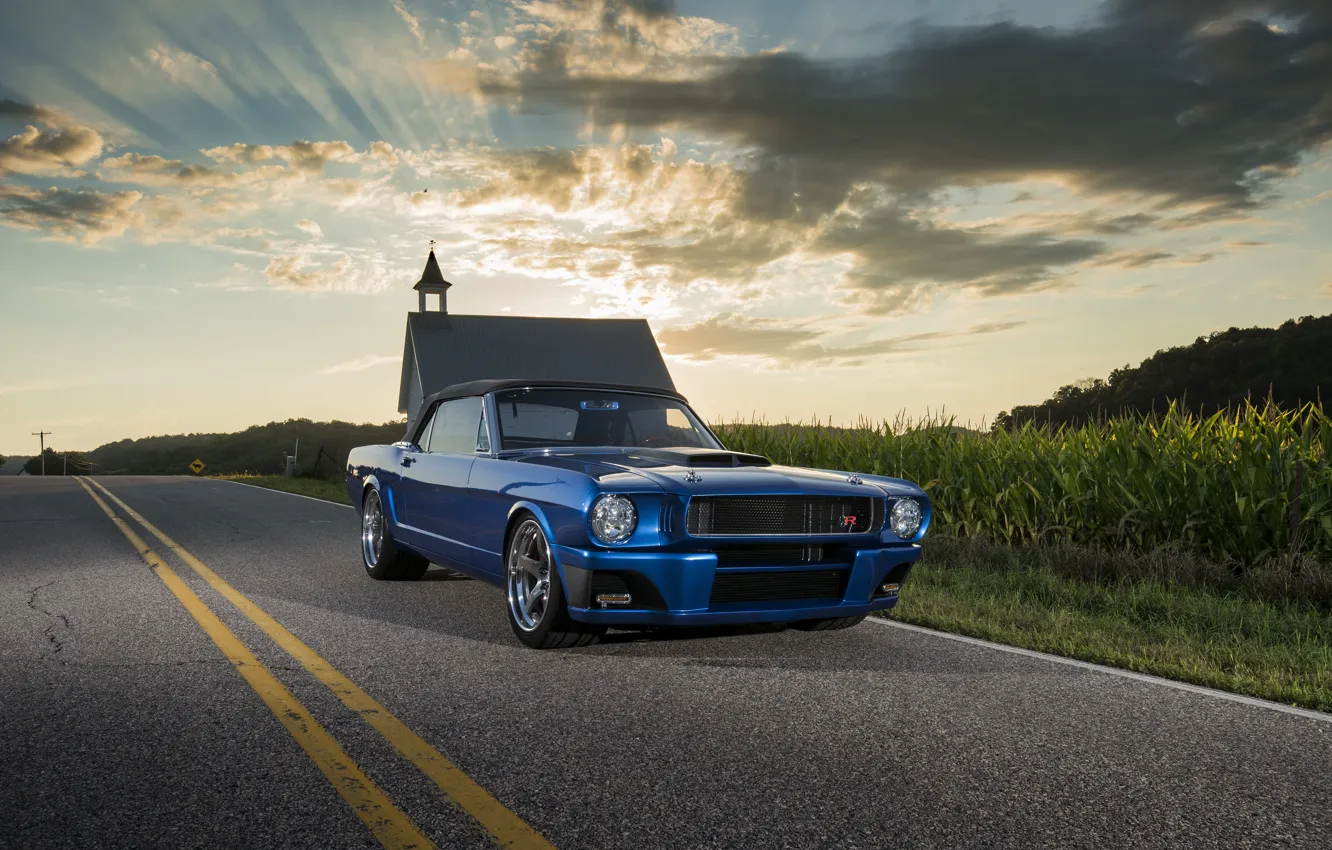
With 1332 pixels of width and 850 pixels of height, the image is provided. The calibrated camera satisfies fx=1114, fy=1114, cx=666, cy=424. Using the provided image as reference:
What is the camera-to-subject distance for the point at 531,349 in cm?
4950

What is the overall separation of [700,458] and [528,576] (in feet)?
4.01

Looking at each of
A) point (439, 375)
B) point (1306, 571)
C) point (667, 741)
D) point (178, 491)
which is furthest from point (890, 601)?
point (439, 375)

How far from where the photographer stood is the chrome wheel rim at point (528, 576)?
241 inches

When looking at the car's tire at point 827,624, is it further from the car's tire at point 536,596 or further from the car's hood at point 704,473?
the car's tire at point 536,596

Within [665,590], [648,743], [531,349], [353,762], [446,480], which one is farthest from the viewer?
[531,349]

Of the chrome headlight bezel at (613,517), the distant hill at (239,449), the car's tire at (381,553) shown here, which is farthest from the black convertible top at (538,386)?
the distant hill at (239,449)

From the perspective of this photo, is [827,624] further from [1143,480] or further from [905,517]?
[1143,480]

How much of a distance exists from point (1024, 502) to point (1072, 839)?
855 centimetres

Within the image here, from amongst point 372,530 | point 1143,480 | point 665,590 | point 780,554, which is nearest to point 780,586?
point 780,554

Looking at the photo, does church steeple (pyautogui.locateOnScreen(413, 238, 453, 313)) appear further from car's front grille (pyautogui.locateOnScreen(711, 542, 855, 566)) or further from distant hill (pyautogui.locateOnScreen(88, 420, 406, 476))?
distant hill (pyautogui.locateOnScreen(88, 420, 406, 476))

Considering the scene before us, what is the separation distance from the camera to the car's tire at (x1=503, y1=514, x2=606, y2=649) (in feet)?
19.2

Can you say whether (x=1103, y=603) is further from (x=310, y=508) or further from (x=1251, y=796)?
(x=310, y=508)

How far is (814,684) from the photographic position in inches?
211

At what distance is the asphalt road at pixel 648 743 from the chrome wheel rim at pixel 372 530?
177cm
